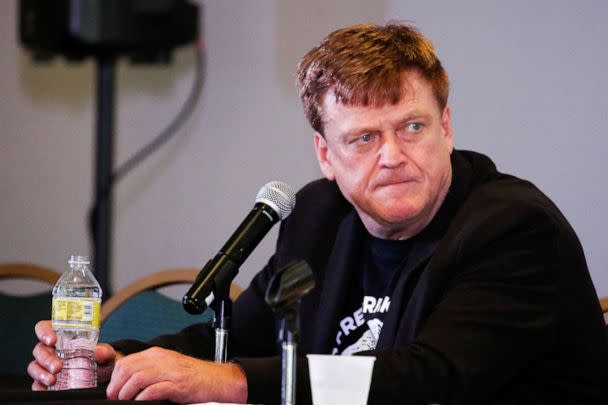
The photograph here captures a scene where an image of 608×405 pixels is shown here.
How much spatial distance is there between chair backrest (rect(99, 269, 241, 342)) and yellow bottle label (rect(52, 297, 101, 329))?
0.75m

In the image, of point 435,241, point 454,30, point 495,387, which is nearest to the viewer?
point 495,387

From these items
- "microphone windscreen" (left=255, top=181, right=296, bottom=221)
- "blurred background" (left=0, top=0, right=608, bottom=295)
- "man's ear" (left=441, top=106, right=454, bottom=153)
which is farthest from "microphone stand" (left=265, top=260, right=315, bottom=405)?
"blurred background" (left=0, top=0, right=608, bottom=295)

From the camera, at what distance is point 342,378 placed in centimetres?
133

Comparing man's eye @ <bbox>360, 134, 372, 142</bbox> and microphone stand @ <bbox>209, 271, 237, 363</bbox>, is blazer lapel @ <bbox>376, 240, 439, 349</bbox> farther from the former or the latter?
microphone stand @ <bbox>209, 271, 237, 363</bbox>

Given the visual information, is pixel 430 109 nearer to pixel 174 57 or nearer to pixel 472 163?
pixel 472 163

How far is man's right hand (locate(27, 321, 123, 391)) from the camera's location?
196 cm

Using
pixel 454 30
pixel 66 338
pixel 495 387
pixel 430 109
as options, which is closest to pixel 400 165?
pixel 430 109

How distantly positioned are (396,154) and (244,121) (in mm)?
2280

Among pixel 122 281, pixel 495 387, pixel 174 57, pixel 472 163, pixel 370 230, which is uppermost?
pixel 174 57

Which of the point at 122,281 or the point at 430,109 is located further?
the point at 122,281

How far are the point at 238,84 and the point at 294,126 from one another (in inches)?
14.3

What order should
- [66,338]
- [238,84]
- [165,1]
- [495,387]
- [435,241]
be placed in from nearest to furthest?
[495,387] → [66,338] → [435,241] → [165,1] → [238,84]

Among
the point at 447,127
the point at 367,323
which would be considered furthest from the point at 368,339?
the point at 447,127

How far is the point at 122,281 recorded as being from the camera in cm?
451
